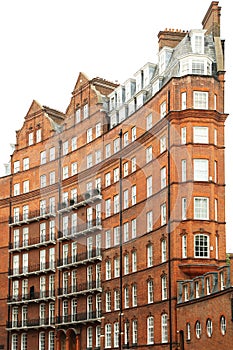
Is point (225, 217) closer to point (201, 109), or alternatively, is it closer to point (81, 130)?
point (201, 109)

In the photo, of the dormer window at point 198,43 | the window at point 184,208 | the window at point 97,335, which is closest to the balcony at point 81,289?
the window at point 97,335

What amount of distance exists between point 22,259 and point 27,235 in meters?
2.46

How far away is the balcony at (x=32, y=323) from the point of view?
6562 cm

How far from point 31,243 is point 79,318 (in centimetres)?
1153

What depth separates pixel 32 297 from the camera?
68.6 m

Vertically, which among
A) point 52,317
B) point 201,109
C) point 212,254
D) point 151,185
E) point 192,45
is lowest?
point 52,317

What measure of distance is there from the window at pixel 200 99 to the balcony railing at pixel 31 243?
2475 cm

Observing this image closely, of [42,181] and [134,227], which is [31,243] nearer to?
[42,181]

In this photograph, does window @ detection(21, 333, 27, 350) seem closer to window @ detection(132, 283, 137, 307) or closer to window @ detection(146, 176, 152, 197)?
window @ detection(132, 283, 137, 307)

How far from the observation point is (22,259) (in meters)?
71.2

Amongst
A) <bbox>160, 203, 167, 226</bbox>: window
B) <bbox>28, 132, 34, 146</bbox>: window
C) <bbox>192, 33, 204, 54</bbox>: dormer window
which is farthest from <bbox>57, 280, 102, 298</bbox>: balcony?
<bbox>192, 33, 204, 54</bbox>: dormer window

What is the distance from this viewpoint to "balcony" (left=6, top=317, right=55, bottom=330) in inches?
→ 2584

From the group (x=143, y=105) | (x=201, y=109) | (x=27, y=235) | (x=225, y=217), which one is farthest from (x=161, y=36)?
(x=27, y=235)

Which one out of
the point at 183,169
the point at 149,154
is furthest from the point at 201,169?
the point at 149,154
